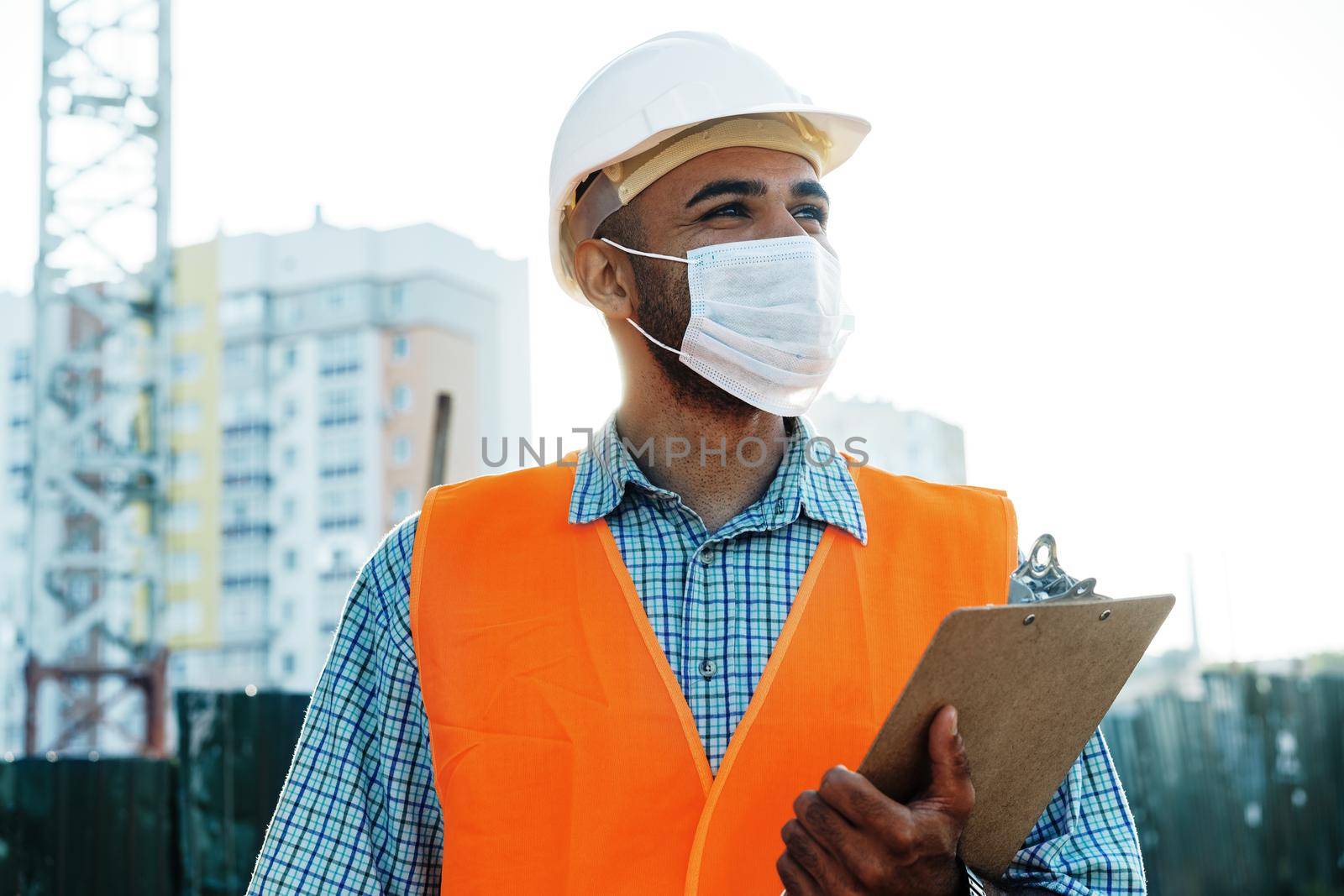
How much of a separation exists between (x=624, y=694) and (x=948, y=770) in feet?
1.92

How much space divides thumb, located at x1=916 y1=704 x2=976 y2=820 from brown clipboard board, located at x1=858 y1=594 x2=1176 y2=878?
2 cm

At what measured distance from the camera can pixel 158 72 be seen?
58.3 feet

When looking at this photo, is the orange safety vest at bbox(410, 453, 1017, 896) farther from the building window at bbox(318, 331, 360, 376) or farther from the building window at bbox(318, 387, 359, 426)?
the building window at bbox(318, 331, 360, 376)

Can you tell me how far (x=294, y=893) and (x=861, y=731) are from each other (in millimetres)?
924

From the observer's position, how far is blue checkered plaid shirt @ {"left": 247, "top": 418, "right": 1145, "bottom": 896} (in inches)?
75.7

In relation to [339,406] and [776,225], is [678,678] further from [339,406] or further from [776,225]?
[339,406]

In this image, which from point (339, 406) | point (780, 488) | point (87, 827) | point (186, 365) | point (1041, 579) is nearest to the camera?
point (1041, 579)

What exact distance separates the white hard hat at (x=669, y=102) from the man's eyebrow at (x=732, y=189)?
0.26ft

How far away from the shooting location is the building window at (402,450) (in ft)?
164

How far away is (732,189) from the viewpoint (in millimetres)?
2387

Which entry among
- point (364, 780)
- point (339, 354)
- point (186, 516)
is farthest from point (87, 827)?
point (186, 516)

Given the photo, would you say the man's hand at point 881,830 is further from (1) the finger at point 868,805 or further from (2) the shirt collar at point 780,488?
(2) the shirt collar at point 780,488

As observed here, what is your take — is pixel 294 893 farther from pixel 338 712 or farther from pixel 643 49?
pixel 643 49

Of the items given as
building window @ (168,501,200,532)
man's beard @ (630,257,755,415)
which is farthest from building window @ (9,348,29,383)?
man's beard @ (630,257,755,415)
